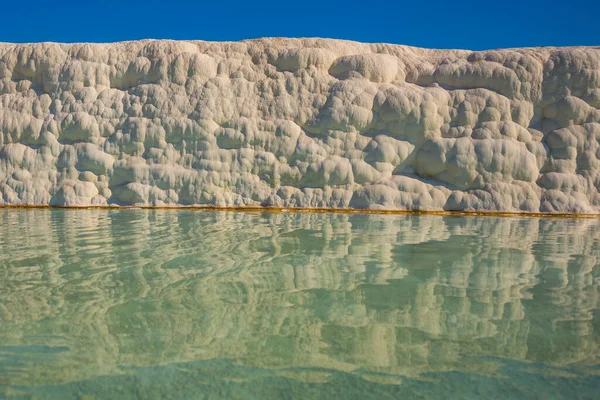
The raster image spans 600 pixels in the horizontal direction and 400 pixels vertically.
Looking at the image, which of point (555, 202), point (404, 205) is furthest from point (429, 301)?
point (555, 202)

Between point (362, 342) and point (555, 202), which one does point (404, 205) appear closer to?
point (555, 202)

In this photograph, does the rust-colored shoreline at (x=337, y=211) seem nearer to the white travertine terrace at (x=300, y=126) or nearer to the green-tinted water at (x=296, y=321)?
the white travertine terrace at (x=300, y=126)

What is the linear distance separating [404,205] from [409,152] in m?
1.13

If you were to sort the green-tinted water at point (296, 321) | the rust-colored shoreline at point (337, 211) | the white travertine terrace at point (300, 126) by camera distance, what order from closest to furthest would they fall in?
Result: the green-tinted water at point (296, 321) → the rust-colored shoreline at point (337, 211) → the white travertine terrace at point (300, 126)

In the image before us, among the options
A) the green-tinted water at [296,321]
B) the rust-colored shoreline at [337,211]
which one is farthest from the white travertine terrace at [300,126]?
the green-tinted water at [296,321]

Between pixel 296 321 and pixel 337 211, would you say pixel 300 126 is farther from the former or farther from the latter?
pixel 296 321

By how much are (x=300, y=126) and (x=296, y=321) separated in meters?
8.00

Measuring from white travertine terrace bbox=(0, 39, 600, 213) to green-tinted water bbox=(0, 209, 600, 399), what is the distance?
4.96 metres

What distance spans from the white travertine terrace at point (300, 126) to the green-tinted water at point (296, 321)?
16.3 feet

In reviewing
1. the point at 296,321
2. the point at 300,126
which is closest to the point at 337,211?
the point at 300,126

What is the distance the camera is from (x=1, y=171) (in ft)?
34.1

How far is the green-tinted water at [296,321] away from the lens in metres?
1.92

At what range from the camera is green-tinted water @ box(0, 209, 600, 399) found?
192 cm

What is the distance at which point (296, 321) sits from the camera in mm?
2576
